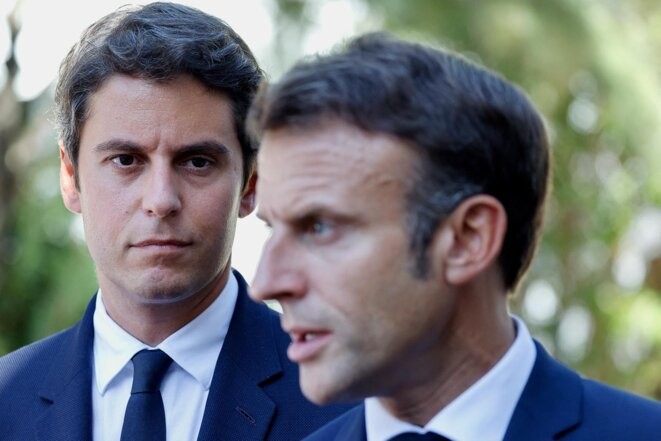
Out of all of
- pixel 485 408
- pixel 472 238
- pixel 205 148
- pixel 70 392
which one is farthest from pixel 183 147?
pixel 485 408

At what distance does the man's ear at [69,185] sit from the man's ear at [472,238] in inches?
65.2

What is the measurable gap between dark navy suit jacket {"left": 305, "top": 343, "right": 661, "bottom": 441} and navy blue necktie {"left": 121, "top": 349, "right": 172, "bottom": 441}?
127 cm

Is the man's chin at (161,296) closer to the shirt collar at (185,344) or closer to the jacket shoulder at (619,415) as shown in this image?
the shirt collar at (185,344)

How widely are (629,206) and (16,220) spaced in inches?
206

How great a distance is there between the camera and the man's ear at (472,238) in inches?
105

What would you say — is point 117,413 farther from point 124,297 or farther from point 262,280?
point 262,280

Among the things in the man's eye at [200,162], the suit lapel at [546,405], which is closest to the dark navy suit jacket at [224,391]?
the man's eye at [200,162]

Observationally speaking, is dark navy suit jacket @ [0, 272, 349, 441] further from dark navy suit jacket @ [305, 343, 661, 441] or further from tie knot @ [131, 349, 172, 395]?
dark navy suit jacket @ [305, 343, 661, 441]

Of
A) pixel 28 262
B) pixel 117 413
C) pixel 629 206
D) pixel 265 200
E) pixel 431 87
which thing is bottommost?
pixel 629 206

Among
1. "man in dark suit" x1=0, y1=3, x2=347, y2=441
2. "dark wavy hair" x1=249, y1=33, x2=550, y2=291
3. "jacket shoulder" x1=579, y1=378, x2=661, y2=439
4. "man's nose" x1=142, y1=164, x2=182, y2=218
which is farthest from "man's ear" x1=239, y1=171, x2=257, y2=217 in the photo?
"jacket shoulder" x1=579, y1=378, x2=661, y2=439

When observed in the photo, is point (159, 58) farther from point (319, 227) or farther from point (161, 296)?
point (319, 227)

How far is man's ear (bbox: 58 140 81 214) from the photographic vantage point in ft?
13.3

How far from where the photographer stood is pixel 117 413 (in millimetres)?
3805

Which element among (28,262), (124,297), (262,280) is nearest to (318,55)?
(262,280)
